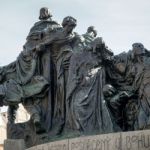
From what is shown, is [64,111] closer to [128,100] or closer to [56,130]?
[56,130]

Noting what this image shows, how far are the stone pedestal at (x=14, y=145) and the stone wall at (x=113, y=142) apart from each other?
2.16 metres

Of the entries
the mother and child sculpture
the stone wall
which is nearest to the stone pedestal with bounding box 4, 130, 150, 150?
the stone wall

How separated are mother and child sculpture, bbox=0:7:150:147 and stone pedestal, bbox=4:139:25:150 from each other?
0.25 metres

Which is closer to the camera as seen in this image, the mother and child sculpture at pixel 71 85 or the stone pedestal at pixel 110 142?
the stone pedestal at pixel 110 142

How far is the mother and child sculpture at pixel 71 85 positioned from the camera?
1619 cm

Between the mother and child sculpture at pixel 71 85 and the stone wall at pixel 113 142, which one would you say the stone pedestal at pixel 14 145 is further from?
the stone wall at pixel 113 142

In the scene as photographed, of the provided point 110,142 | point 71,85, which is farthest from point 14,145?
point 110,142

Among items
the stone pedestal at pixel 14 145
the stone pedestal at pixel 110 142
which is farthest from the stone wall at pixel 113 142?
the stone pedestal at pixel 14 145

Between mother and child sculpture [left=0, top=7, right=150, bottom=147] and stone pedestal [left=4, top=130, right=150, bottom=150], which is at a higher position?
mother and child sculpture [left=0, top=7, right=150, bottom=147]

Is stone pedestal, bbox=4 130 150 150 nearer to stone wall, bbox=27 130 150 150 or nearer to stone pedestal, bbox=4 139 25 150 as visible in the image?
stone wall, bbox=27 130 150 150

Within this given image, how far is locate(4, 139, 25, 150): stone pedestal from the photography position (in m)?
17.3

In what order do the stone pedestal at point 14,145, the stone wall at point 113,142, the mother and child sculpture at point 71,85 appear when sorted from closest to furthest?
the stone wall at point 113,142
the mother and child sculpture at point 71,85
the stone pedestal at point 14,145

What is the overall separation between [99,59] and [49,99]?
6.15ft

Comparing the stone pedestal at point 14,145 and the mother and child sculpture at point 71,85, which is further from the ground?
the mother and child sculpture at point 71,85
